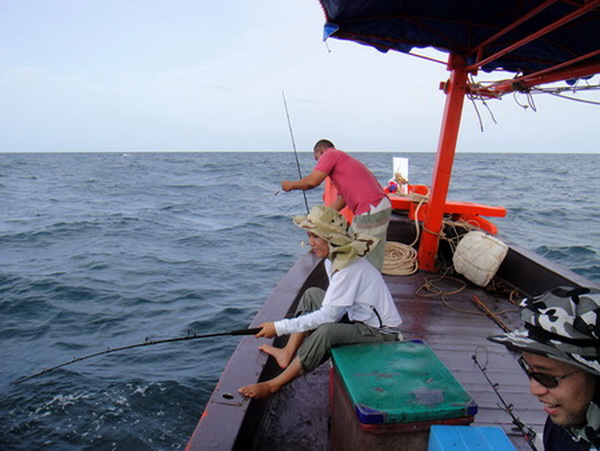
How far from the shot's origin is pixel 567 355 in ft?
3.52

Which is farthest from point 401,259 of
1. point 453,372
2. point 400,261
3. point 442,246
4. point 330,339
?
point 330,339

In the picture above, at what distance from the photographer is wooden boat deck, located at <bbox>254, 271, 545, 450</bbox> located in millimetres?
2721

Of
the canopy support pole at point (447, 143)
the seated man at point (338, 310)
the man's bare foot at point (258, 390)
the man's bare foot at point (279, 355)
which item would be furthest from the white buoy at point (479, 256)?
the man's bare foot at point (258, 390)

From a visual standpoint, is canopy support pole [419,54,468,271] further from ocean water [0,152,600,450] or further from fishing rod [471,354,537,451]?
ocean water [0,152,600,450]

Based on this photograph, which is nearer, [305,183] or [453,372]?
[453,372]

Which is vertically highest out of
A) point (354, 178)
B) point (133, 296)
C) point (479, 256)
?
point (354, 178)

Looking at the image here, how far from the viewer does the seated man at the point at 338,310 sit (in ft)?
8.48

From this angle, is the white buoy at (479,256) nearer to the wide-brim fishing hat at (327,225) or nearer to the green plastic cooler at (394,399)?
the wide-brim fishing hat at (327,225)

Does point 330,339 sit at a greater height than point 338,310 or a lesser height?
lesser

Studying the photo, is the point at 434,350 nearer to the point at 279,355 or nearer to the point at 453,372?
the point at 453,372

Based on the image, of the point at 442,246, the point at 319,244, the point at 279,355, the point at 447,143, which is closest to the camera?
the point at 319,244

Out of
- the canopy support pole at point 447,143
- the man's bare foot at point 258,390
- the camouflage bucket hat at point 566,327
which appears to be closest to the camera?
the camouflage bucket hat at point 566,327

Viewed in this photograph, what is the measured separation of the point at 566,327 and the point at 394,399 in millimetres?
1056

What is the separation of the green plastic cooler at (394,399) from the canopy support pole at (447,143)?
336cm
